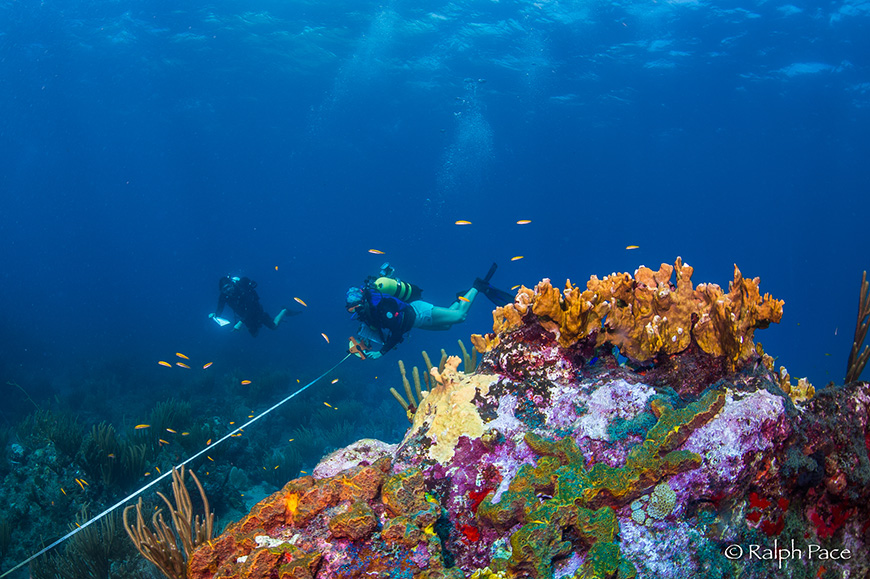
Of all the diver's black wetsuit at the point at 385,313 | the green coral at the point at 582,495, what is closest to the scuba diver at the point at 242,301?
the diver's black wetsuit at the point at 385,313

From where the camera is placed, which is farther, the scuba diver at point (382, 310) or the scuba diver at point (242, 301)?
the scuba diver at point (242, 301)

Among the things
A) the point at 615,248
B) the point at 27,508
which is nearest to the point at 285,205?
the point at 615,248

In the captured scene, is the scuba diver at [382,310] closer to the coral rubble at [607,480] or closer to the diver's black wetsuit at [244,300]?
the coral rubble at [607,480]

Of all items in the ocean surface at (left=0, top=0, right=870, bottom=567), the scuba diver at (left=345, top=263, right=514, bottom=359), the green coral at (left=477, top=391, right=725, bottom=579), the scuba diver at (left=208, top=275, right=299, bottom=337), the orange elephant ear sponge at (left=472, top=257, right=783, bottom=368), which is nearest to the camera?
the green coral at (left=477, top=391, right=725, bottom=579)

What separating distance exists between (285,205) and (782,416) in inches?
3773

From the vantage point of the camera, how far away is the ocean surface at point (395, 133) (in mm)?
22297

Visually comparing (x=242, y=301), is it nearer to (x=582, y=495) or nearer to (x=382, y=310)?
(x=382, y=310)

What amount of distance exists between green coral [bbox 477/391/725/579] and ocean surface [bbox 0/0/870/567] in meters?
2.94

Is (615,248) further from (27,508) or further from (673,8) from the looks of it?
(27,508)

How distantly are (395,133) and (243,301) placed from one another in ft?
122

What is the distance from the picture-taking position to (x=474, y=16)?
24234mm

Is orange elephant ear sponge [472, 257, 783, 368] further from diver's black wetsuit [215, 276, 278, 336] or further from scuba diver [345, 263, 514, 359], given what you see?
diver's black wetsuit [215, 276, 278, 336]

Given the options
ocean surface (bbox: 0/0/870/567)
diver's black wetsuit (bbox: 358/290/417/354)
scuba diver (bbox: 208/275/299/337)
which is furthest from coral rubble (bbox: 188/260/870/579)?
scuba diver (bbox: 208/275/299/337)

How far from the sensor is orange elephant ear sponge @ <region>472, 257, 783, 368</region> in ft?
8.73
